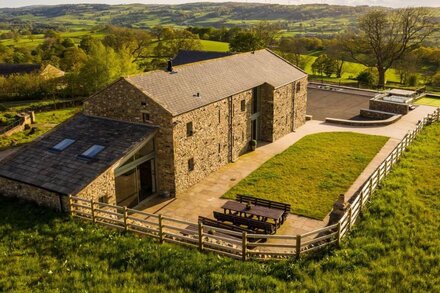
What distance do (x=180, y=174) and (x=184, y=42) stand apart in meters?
53.6

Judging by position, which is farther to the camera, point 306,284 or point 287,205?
point 287,205

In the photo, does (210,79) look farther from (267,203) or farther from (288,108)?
(267,203)

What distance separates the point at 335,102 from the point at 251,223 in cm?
3414

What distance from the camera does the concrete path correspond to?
19844 mm

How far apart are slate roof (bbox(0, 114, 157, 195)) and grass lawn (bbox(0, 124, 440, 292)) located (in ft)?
5.69

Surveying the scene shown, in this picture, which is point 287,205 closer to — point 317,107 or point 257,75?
point 257,75

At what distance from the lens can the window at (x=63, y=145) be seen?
21.0 m

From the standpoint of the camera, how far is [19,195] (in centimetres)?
1933

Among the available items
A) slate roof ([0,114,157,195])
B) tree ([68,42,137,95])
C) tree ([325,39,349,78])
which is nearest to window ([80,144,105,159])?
slate roof ([0,114,157,195])

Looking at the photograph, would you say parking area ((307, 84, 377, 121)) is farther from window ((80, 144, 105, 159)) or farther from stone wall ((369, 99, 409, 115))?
window ((80, 144, 105, 159))

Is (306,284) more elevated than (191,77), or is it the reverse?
(191,77)

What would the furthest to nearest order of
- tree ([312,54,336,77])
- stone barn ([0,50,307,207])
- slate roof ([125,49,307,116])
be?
tree ([312,54,336,77]) → slate roof ([125,49,307,116]) → stone barn ([0,50,307,207])

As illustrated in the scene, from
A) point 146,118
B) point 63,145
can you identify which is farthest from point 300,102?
point 63,145

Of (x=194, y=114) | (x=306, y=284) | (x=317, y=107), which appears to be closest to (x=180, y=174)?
(x=194, y=114)
